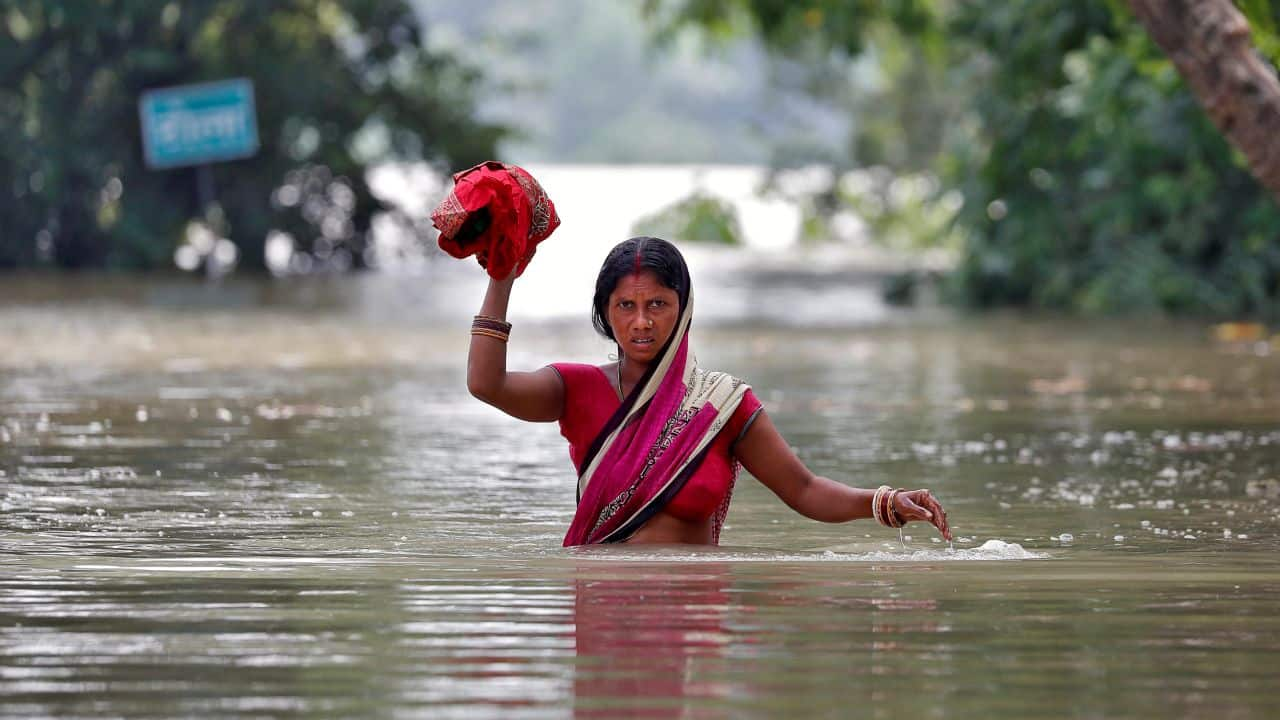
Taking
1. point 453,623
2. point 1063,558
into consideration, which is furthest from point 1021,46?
point 453,623

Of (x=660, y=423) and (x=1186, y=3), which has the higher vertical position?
(x=1186, y=3)

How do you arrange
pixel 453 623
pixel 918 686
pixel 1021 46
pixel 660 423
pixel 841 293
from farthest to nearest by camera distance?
pixel 841 293 → pixel 1021 46 → pixel 660 423 → pixel 453 623 → pixel 918 686

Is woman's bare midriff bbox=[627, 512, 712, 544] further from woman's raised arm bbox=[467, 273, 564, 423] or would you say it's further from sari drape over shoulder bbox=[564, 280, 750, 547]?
woman's raised arm bbox=[467, 273, 564, 423]

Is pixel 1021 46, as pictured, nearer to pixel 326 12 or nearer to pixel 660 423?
pixel 326 12

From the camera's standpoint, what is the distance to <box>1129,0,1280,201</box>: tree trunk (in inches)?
368

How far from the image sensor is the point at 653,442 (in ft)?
18.1

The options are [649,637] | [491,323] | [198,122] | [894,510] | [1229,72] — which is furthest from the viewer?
[198,122]

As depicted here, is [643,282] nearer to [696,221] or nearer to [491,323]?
[491,323]

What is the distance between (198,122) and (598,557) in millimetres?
22258

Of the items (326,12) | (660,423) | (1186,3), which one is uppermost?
(326,12)

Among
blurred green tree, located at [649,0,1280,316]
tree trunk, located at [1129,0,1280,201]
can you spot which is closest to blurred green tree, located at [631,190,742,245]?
blurred green tree, located at [649,0,1280,316]

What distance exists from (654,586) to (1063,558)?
1.41m

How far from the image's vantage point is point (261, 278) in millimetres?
26641

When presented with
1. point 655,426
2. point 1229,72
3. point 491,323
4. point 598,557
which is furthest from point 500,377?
point 1229,72
